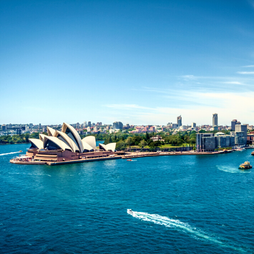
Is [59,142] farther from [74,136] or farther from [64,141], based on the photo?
[74,136]

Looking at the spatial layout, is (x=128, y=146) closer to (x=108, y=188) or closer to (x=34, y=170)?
(x=34, y=170)

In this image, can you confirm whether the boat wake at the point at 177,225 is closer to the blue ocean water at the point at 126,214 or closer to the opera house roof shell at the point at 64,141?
the blue ocean water at the point at 126,214

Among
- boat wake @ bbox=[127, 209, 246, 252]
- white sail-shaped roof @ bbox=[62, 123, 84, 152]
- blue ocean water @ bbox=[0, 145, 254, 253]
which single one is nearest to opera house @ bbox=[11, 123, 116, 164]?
white sail-shaped roof @ bbox=[62, 123, 84, 152]

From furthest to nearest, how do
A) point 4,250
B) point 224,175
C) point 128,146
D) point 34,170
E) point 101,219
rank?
point 128,146 < point 34,170 < point 224,175 < point 101,219 < point 4,250

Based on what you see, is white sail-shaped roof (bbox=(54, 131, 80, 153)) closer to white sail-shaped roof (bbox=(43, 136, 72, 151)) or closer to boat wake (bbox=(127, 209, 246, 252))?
white sail-shaped roof (bbox=(43, 136, 72, 151))

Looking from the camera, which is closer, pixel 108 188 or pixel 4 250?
pixel 4 250

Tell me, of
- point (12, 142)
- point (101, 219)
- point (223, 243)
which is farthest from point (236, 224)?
point (12, 142)

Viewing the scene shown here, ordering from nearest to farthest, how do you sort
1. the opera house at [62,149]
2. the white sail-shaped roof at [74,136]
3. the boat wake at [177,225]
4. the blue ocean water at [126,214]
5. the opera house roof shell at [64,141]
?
Result: the blue ocean water at [126,214]
the boat wake at [177,225]
the opera house at [62,149]
the opera house roof shell at [64,141]
the white sail-shaped roof at [74,136]

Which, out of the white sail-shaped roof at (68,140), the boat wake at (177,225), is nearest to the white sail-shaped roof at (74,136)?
the white sail-shaped roof at (68,140)
